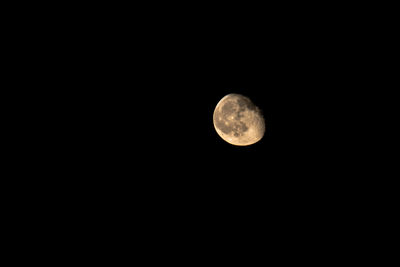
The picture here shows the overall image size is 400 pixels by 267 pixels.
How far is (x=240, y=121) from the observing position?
2691 mm

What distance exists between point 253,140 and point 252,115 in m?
0.34

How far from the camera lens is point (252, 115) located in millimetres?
2711

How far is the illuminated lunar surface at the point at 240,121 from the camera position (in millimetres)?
2701

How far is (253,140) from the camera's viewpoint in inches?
112

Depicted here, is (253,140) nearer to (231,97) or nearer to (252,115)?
(252,115)

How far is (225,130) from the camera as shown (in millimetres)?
2803

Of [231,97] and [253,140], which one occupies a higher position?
[231,97]

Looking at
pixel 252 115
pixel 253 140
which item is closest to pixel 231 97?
pixel 252 115

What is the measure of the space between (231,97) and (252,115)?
0.37 metres

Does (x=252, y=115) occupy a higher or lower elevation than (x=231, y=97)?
lower

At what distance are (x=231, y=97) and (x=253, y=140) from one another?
615 millimetres

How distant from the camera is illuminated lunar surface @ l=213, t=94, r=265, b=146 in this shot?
2701mm

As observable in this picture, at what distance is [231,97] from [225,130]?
44cm

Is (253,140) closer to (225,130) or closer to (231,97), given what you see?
(225,130)
